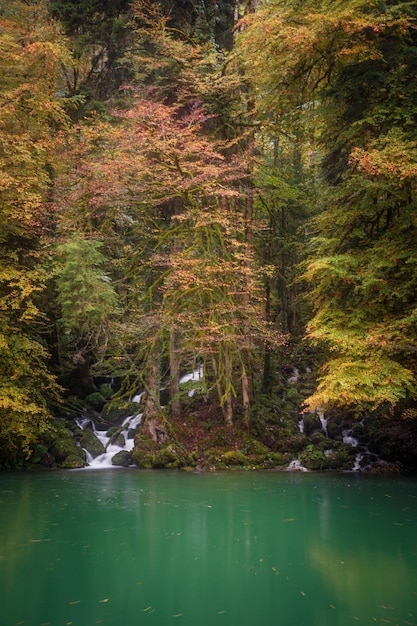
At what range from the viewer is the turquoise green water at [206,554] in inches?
209

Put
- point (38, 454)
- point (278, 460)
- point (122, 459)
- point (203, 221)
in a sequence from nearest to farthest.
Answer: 1. point (203, 221)
2. point (38, 454)
3. point (278, 460)
4. point (122, 459)

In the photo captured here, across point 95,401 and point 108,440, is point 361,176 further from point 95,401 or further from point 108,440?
point 95,401

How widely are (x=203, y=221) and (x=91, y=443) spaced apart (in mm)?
7774

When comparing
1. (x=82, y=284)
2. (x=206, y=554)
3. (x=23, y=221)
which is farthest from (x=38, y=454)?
(x=206, y=554)

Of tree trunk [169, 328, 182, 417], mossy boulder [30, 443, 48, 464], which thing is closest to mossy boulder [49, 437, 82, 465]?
mossy boulder [30, 443, 48, 464]

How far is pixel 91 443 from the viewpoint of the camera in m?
16.7

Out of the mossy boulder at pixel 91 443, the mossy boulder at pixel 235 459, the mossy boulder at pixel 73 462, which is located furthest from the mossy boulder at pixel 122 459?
the mossy boulder at pixel 235 459

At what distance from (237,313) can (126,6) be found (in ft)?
33.4

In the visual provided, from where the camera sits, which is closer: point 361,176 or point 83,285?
point 361,176

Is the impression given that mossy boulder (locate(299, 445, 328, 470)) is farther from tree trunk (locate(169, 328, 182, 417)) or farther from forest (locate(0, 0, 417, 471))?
tree trunk (locate(169, 328, 182, 417))

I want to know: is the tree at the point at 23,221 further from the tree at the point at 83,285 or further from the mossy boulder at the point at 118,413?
the mossy boulder at the point at 118,413

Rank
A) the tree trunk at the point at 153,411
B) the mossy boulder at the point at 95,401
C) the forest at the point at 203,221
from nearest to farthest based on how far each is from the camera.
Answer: the forest at the point at 203,221, the tree trunk at the point at 153,411, the mossy boulder at the point at 95,401

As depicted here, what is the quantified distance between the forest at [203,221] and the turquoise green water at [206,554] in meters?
2.25

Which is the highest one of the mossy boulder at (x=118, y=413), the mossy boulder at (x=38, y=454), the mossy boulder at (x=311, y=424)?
the mossy boulder at (x=118, y=413)
